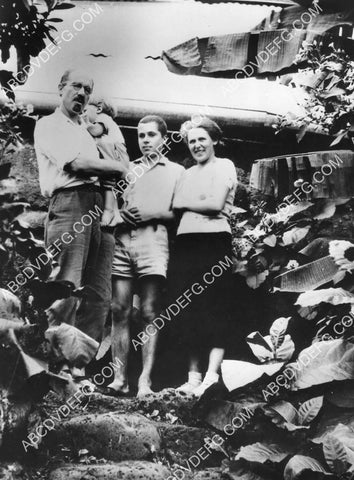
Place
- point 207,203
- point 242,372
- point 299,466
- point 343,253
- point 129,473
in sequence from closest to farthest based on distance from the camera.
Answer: point 299,466 < point 129,473 < point 242,372 < point 343,253 < point 207,203

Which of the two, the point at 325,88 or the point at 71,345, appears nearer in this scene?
the point at 71,345

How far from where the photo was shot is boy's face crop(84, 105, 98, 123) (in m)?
4.30

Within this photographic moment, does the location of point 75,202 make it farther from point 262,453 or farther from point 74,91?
point 262,453

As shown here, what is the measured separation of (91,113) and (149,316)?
46.8 inches

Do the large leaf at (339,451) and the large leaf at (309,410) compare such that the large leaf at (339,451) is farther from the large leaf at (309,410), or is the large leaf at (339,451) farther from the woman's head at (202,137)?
the woman's head at (202,137)

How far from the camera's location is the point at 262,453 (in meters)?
3.79

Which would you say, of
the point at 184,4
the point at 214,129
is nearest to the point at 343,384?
the point at 214,129

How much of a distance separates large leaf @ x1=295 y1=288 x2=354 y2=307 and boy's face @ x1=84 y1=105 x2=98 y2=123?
1.52 metres

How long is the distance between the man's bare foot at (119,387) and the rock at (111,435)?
12 centimetres

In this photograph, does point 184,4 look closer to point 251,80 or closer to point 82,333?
point 251,80

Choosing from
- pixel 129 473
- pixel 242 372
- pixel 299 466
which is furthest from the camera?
pixel 242 372

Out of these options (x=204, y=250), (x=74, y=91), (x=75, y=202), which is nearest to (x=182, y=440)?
(x=204, y=250)

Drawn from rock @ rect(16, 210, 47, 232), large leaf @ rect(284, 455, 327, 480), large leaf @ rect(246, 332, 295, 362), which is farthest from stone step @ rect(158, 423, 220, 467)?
rock @ rect(16, 210, 47, 232)

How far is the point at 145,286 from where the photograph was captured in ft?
13.6
